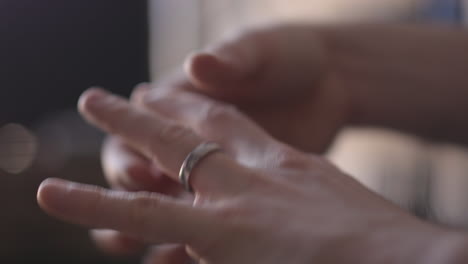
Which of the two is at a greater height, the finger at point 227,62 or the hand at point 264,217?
the finger at point 227,62

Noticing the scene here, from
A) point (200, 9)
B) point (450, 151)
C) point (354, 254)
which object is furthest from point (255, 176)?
point (200, 9)

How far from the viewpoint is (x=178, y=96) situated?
22.3 inches

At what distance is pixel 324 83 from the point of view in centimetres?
73

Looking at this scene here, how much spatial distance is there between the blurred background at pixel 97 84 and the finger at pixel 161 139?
0.43m

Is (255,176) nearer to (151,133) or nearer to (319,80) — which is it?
(151,133)

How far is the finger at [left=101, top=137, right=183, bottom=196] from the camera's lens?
1.75 ft

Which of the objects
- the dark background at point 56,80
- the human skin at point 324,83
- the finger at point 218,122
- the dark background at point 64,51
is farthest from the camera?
the dark background at point 64,51

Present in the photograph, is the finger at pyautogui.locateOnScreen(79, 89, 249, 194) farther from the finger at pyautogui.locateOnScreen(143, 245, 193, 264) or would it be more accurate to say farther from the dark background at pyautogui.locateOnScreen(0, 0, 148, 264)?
the dark background at pyautogui.locateOnScreen(0, 0, 148, 264)

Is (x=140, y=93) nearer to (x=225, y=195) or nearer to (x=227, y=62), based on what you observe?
(x=227, y=62)

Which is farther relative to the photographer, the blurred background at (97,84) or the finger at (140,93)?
the blurred background at (97,84)

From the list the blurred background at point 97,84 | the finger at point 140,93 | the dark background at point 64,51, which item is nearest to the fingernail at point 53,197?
the finger at point 140,93

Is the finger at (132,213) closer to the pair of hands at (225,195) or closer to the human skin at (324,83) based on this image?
the pair of hands at (225,195)

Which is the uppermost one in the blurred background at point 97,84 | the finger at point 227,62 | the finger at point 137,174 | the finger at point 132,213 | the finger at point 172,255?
the finger at point 227,62

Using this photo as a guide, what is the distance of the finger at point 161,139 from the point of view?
412 mm
